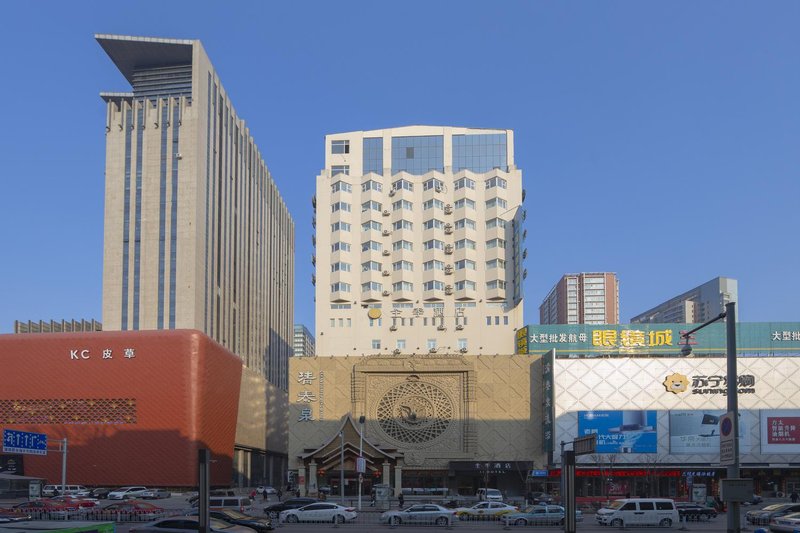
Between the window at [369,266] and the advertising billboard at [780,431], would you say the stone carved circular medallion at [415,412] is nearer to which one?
the window at [369,266]

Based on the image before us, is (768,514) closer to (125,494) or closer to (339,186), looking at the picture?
(125,494)

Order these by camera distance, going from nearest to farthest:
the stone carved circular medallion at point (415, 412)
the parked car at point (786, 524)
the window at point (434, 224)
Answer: the parked car at point (786, 524) → the stone carved circular medallion at point (415, 412) → the window at point (434, 224)

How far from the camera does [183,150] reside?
128 metres

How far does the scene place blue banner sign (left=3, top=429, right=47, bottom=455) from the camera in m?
54.4

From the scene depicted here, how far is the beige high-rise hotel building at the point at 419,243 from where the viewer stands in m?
108

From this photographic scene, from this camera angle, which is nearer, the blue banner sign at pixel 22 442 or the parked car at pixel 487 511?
the blue banner sign at pixel 22 442

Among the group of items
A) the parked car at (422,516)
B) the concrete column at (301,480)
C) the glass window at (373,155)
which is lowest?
the concrete column at (301,480)

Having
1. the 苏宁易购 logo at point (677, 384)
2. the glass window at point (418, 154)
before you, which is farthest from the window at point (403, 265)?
the 苏宁易购 logo at point (677, 384)

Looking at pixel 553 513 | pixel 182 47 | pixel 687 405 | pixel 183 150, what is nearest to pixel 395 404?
pixel 687 405

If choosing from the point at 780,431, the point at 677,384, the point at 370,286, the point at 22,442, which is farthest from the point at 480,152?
the point at 22,442

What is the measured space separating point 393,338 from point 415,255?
11802mm

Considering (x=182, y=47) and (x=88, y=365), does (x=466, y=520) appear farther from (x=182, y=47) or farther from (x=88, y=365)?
(x=182, y=47)

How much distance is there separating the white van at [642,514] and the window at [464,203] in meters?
63.5

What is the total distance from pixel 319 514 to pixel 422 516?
21.5 ft
